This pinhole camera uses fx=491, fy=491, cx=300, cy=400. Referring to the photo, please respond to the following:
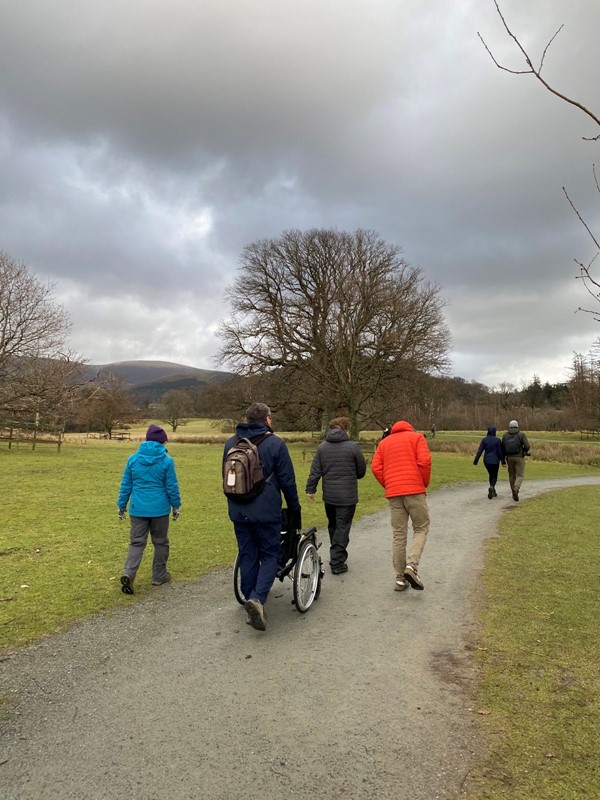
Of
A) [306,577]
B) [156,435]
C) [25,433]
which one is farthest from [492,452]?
[25,433]

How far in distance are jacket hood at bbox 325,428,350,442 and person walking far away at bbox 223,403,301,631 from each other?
6.82 feet

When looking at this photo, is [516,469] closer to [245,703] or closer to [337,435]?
[337,435]

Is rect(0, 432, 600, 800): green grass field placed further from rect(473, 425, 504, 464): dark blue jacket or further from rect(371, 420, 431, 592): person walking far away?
rect(473, 425, 504, 464): dark blue jacket

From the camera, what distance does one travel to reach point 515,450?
13.0 metres

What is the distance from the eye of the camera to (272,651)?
4281mm

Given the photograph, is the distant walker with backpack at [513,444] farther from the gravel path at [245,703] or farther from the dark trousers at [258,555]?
the dark trousers at [258,555]

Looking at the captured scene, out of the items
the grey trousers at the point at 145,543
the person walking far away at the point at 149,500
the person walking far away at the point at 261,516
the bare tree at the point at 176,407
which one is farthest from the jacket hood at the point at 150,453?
the bare tree at the point at 176,407

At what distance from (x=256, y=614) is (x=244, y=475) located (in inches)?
50.1

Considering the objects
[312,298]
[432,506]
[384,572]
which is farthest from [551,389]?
[384,572]

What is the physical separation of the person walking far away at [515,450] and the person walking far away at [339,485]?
7656 millimetres

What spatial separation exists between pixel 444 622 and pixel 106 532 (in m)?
6.70

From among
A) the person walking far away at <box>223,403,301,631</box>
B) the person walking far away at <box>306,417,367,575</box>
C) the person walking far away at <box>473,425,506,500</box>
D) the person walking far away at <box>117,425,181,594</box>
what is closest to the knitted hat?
the person walking far away at <box>117,425,181,594</box>

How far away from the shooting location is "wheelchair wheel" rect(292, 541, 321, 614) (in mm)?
5047

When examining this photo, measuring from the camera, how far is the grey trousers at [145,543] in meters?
5.95
